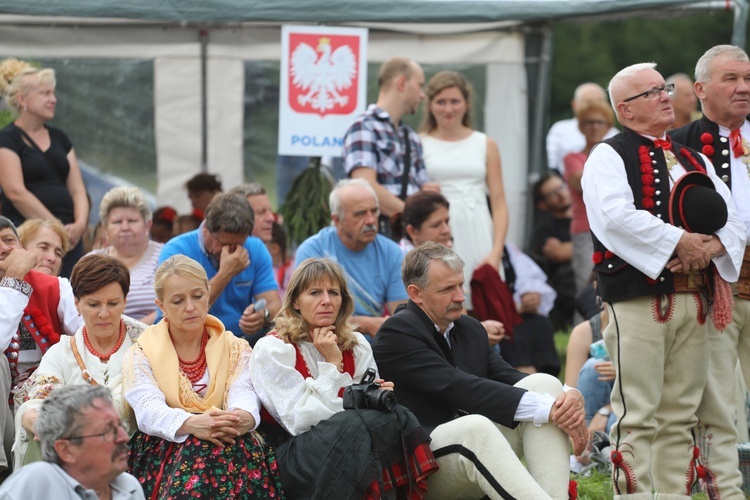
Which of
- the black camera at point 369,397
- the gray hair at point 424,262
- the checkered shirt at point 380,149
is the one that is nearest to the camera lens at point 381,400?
the black camera at point 369,397

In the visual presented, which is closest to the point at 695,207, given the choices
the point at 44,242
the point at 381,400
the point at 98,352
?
the point at 381,400

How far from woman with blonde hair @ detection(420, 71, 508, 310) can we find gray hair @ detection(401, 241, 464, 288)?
225cm

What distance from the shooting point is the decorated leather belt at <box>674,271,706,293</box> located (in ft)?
16.8

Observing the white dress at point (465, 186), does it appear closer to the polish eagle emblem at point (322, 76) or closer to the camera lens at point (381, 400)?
the polish eagle emblem at point (322, 76)

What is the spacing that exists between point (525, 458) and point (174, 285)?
1648 mm

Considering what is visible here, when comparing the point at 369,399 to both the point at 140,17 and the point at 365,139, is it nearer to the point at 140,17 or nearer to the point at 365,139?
the point at 365,139

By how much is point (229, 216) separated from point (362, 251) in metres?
0.84

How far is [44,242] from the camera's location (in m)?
6.05

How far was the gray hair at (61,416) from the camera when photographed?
381cm

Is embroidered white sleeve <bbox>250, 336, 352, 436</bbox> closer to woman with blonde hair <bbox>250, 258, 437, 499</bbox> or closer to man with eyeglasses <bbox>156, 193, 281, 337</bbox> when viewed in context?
woman with blonde hair <bbox>250, 258, 437, 499</bbox>

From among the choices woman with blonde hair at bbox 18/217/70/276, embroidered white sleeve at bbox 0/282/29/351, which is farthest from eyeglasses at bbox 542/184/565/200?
embroidered white sleeve at bbox 0/282/29/351

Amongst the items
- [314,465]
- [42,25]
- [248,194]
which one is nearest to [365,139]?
[248,194]

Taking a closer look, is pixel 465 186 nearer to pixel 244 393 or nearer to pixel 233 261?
pixel 233 261

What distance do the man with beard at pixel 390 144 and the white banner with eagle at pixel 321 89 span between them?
13.6 inches
